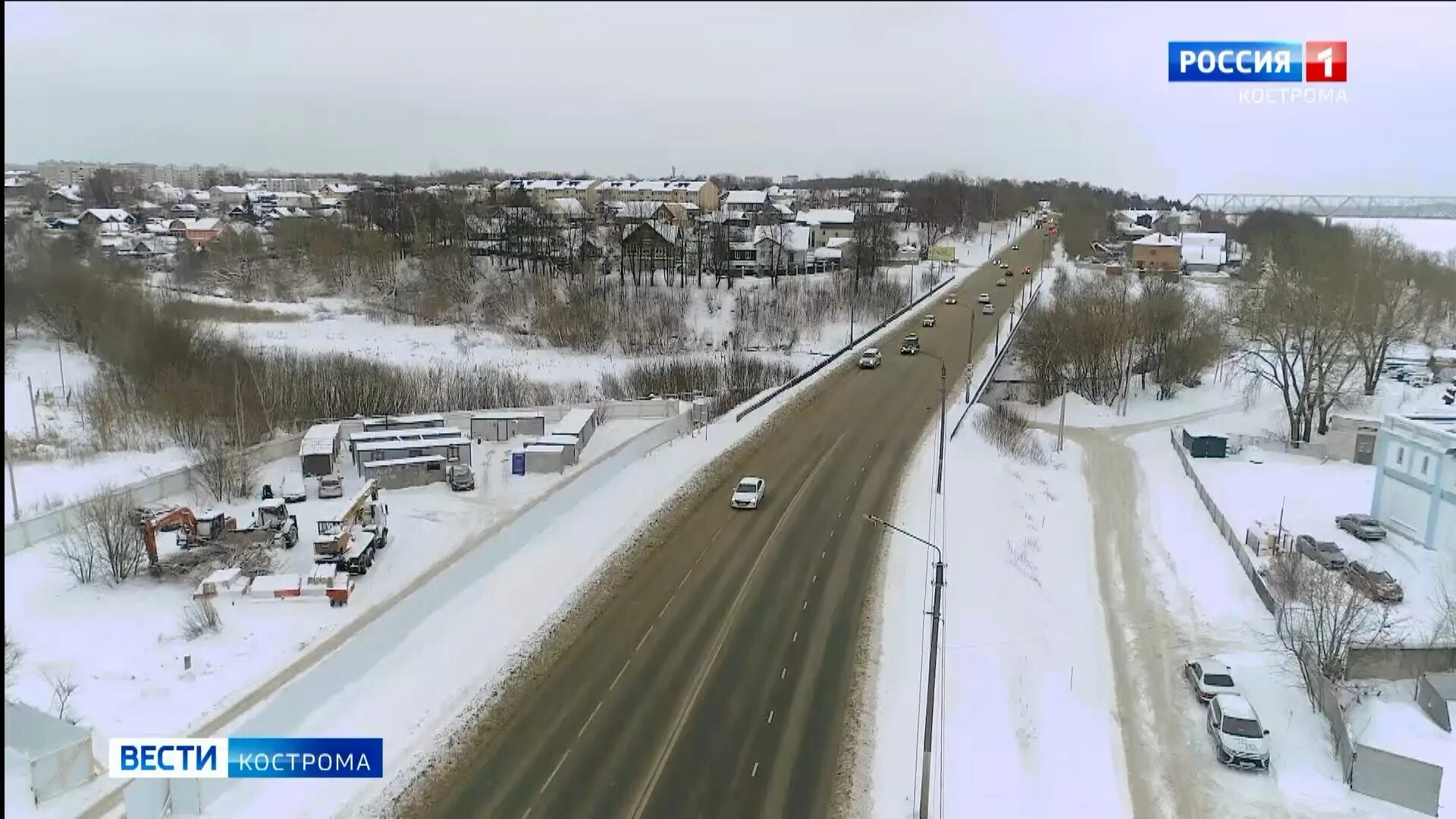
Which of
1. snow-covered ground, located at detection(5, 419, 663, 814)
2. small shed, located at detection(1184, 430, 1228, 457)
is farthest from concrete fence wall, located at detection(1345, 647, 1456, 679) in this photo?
snow-covered ground, located at detection(5, 419, 663, 814)

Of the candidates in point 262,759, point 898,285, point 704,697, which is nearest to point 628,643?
point 704,697

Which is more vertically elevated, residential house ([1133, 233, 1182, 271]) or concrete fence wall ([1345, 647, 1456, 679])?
residential house ([1133, 233, 1182, 271])

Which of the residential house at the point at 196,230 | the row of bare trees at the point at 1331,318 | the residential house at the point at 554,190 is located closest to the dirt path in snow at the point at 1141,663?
the row of bare trees at the point at 1331,318

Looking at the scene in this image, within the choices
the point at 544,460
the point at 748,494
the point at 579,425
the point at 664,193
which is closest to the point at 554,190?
the point at 664,193

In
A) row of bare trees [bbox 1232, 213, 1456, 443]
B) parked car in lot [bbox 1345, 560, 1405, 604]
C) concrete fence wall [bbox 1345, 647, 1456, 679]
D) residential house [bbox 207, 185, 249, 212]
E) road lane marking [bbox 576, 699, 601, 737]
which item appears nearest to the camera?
road lane marking [bbox 576, 699, 601, 737]

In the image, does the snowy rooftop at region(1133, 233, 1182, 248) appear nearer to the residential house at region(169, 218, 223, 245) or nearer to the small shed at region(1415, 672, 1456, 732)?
the small shed at region(1415, 672, 1456, 732)

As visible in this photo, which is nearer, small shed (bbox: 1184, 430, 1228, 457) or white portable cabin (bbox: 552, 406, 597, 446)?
white portable cabin (bbox: 552, 406, 597, 446)

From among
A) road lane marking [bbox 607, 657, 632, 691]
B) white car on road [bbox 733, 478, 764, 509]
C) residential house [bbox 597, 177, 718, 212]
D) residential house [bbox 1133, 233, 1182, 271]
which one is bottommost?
road lane marking [bbox 607, 657, 632, 691]

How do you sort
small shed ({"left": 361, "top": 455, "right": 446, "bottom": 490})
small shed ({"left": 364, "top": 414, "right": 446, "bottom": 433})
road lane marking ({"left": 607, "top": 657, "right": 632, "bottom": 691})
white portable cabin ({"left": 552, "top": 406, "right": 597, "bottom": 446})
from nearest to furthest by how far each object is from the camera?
road lane marking ({"left": 607, "top": 657, "right": 632, "bottom": 691})
small shed ({"left": 361, "top": 455, "right": 446, "bottom": 490})
white portable cabin ({"left": 552, "top": 406, "right": 597, "bottom": 446})
small shed ({"left": 364, "top": 414, "right": 446, "bottom": 433})
